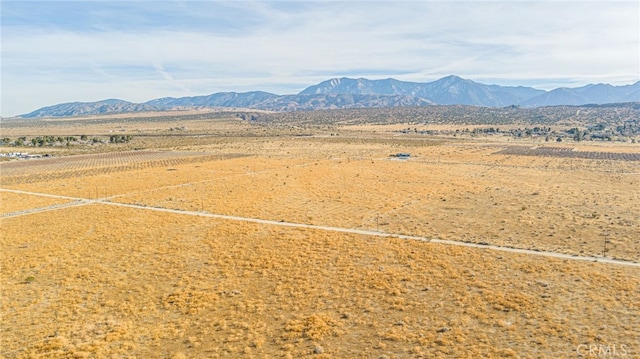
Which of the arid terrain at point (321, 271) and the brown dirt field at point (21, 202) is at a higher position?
the brown dirt field at point (21, 202)

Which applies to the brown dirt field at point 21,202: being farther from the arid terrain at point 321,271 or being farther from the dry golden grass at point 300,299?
the dry golden grass at point 300,299

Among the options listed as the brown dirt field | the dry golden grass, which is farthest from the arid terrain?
the brown dirt field

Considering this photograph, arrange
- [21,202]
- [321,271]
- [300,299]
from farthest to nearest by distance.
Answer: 1. [21,202]
2. [321,271]
3. [300,299]

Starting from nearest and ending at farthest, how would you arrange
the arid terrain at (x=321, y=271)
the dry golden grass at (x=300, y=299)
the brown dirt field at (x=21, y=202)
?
1. the dry golden grass at (x=300, y=299)
2. the arid terrain at (x=321, y=271)
3. the brown dirt field at (x=21, y=202)

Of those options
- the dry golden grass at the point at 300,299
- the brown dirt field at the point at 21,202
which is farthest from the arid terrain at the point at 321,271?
the brown dirt field at the point at 21,202

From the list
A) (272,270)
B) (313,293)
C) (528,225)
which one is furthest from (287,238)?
(528,225)

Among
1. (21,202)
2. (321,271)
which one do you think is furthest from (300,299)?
(21,202)

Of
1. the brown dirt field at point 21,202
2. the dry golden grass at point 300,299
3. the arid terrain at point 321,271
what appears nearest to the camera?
the dry golden grass at point 300,299

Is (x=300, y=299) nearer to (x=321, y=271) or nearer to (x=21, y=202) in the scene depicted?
(x=321, y=271)

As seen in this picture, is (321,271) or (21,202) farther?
(21,202)

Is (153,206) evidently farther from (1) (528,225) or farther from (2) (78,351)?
(1) (528,225)
